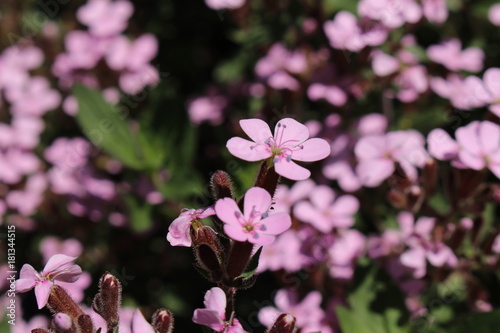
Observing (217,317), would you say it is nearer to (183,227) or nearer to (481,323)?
(183,227)

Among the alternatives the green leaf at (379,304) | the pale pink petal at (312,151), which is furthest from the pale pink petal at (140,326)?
the green leaf at (379,304)

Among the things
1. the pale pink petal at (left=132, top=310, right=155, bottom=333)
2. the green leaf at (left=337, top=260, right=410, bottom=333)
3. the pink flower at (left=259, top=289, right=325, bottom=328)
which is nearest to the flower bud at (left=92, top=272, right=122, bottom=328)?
the pale pink petal at (left=132, top=310, right=155, bottom=333)

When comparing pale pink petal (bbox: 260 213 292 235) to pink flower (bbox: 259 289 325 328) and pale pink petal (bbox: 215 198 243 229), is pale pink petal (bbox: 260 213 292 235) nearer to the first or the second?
pale pink petal (bbox: 215 198 243 229)

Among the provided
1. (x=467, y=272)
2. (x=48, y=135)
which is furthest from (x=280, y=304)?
(x=48, y=135)

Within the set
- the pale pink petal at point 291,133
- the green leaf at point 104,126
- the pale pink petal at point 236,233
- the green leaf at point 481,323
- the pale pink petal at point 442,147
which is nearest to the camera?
the pale pink petal at point 236,233

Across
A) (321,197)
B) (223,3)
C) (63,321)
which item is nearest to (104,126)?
(223,3)

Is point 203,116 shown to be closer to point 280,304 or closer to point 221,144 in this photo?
point 221,144

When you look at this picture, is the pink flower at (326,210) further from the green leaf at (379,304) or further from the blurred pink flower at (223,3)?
the blurred pink flower at (223,3)
